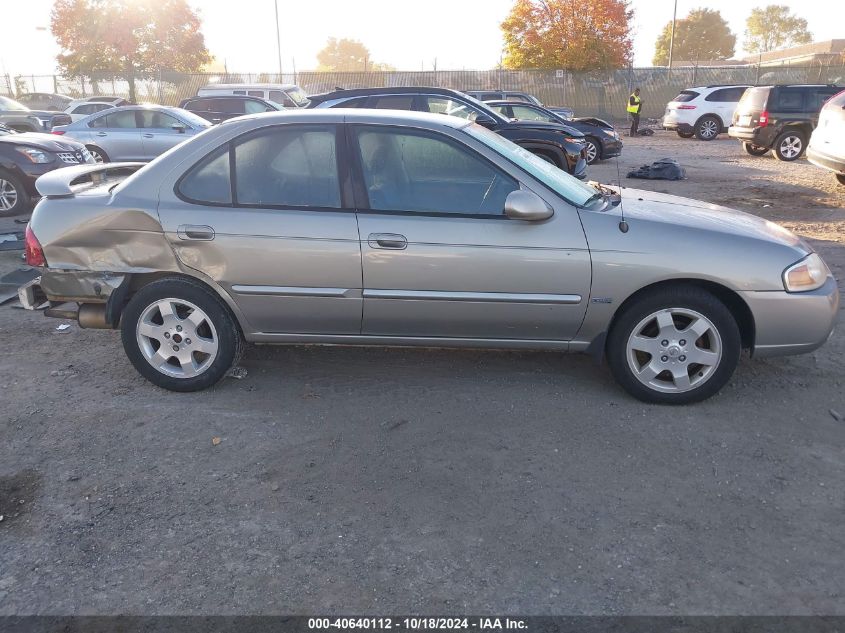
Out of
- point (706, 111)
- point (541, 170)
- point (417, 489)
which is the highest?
point (541, 170)

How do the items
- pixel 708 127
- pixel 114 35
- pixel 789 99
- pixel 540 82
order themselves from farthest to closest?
pixel 114 35 < pixel 540 82 < pixel 708 127 < pixel 789 99

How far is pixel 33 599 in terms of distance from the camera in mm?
2623

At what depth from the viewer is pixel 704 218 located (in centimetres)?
422

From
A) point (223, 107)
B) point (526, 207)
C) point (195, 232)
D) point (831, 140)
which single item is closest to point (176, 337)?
point (195, 232)

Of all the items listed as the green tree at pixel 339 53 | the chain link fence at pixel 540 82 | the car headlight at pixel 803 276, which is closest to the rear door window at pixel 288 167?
the car headlight at pixel 803 276

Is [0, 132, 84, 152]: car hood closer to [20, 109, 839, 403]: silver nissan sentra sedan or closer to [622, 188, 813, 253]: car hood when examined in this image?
[20, 109, 839, 403]: silver nissan sentra sedan

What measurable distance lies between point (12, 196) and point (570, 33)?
32333mm

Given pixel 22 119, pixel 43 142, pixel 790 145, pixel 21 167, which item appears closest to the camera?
pixel 21 167

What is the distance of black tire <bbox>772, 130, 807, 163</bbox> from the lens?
1648 centimetres

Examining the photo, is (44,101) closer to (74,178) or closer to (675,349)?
(74,178)

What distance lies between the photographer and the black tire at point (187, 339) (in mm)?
4164

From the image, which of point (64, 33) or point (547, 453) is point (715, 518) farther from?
point (64, 33)

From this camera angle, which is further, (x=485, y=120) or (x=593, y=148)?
(x=593, y=148)

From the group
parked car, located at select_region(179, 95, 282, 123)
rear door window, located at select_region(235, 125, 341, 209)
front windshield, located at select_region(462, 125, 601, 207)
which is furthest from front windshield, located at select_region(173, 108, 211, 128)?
front windshield, located at select_region(462, 125, 601, 207)
